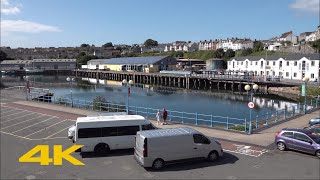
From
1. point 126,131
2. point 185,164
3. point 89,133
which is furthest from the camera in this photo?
point 126,131

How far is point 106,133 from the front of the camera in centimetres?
1681

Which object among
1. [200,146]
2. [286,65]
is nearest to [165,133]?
[200,146]

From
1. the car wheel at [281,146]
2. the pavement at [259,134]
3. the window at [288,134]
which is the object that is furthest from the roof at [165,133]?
the window at [288,134]

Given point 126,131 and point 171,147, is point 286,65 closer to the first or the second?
point 126,131

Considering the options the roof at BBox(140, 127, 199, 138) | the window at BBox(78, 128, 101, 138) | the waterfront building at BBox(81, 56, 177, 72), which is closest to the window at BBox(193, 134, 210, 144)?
the roof at BBox(140, 127, 199, 138)

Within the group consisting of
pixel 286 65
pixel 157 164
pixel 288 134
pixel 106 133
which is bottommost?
pixel 157 164

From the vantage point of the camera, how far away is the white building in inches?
2665

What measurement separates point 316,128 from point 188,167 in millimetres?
9760

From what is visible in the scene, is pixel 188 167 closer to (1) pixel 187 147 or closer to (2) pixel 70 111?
(1) pixel 187 147

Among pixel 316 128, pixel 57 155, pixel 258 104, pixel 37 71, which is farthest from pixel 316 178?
pixel 37 71

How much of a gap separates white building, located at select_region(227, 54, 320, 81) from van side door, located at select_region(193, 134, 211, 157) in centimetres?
5899

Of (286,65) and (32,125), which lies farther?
(286,65)

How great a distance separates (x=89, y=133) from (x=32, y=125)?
1003 cm

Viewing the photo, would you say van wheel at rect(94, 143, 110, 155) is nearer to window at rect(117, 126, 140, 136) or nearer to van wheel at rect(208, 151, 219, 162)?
window at rect(117, 126, 140, 136)
